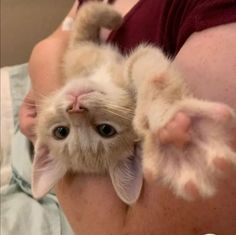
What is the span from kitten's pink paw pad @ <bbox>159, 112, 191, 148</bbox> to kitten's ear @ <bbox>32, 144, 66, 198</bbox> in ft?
1.54

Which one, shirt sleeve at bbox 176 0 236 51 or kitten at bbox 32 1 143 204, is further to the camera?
kitten at bbox 32 1 143 204

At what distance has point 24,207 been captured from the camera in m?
1.45

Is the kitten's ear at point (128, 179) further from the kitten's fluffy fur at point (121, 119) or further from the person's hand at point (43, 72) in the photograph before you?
the person's hand at point (43, 72)

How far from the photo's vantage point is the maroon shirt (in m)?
0.81

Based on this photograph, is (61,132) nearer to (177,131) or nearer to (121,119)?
(121,119)

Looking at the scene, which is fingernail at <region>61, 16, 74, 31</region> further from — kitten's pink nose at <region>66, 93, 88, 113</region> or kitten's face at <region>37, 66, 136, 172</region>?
kitten's pink nose at <region>66, 93, 88, 113</region>

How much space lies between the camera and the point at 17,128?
5.61 feet

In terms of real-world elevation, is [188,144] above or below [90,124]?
above

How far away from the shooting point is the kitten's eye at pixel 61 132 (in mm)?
1020

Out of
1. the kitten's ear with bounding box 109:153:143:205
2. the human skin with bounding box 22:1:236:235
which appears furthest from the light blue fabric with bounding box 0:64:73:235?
the kitten's ear with bounding box 109:153:143:205

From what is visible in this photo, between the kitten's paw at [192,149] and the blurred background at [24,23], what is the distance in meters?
1.73

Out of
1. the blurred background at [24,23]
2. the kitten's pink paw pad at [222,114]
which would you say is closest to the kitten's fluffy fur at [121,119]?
the kitten's pink paw pad at [222,114]

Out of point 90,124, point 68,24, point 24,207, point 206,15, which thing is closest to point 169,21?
point 206,15

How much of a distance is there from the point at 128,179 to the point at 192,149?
0.33 meters
